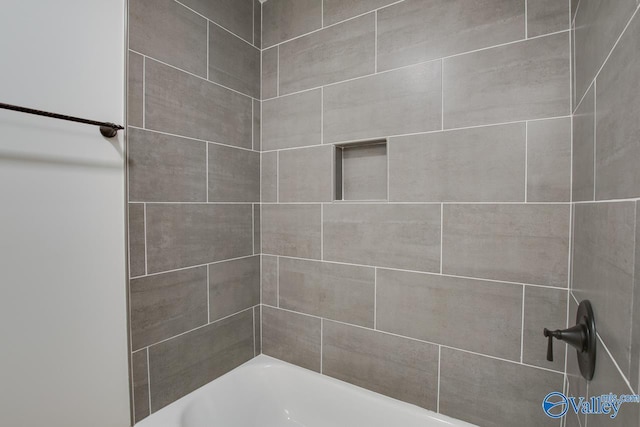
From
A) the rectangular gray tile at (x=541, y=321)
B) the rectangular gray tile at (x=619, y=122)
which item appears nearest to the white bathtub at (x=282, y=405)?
the rectangular gray tile at (x=541, y=321)

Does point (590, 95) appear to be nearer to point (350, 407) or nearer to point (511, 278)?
point (511, 278)

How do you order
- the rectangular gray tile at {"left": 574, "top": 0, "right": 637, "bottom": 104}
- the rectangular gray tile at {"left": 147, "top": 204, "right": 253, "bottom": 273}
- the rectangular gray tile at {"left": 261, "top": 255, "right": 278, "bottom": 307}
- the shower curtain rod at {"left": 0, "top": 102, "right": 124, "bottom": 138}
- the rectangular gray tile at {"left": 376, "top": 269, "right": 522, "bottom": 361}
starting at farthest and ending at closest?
the rectangular gray tile at {"left": 261, "top": 255, "right": 278, "bottom": 307} → the rectangular gray tile at {"left": 147, "top": 204, "right": 253, "bottom": 273} → the rectangular gray tile at {"left": 376, "top": 269, "right": 522, "bottom": 361} → the shower curtain rod at {"left": 0, "top": 102, "right": 124, "bottom": 138} → the rectangular gray tile at {"left": 574, "top": 0, "right": 637, "bottom": 104}

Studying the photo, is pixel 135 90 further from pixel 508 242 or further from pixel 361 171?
pixel 508 242

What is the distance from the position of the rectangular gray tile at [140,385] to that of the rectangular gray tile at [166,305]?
45mm

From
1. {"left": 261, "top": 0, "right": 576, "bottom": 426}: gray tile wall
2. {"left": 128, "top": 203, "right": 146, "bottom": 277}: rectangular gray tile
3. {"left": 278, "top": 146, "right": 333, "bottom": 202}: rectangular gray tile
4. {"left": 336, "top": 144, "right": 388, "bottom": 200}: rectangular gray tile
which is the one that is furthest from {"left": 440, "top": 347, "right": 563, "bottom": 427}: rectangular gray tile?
{"left": 128, "top": 203, "right": 146, "bottom": 277}: rectangular gray tile

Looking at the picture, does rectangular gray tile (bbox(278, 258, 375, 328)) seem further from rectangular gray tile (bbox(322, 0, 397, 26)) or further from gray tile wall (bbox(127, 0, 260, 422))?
rectangular gray tile (bbox(322, 0, 397, 26))

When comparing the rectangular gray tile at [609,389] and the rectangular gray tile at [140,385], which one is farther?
the rectangular gray tile at [140,385]

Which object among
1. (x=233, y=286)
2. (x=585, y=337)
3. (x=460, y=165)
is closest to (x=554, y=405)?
(x=585, y=337)

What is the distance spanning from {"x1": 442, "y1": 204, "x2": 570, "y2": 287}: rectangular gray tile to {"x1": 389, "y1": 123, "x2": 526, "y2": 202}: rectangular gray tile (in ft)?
0.20

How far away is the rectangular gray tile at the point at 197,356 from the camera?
1276mm

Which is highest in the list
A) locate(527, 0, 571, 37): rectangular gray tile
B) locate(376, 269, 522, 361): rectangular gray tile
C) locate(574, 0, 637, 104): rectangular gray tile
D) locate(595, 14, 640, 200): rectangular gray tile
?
locate(527, 0, 571, 37): rectangular gray tile

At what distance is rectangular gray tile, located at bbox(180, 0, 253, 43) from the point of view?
1415mm

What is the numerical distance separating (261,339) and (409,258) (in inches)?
40.1

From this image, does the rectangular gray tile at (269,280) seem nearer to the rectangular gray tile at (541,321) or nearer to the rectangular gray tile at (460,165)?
the rectangular gray tile at (460,165)
